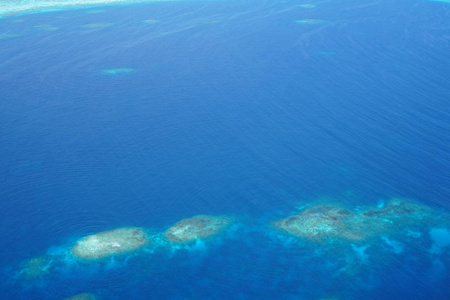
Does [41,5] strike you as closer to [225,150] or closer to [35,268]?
[225,150]

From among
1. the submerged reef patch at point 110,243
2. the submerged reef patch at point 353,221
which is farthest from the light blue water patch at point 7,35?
the submerged reef patch at point 353,221

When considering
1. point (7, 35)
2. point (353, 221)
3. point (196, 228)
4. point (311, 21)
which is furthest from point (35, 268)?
point (311, 21)

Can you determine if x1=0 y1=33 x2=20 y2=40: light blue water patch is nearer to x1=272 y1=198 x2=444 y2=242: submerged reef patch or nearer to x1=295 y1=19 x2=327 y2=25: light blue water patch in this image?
x1=295 y1=19 x2=327 y2=25: light blue water patch

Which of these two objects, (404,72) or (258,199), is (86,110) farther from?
(404,72)

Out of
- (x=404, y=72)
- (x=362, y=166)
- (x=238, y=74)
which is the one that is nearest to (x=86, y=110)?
(x=238, y=74)

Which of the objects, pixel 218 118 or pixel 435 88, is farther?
pixel 435 88

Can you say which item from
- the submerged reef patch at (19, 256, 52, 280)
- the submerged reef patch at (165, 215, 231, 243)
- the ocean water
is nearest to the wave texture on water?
the ocean water
